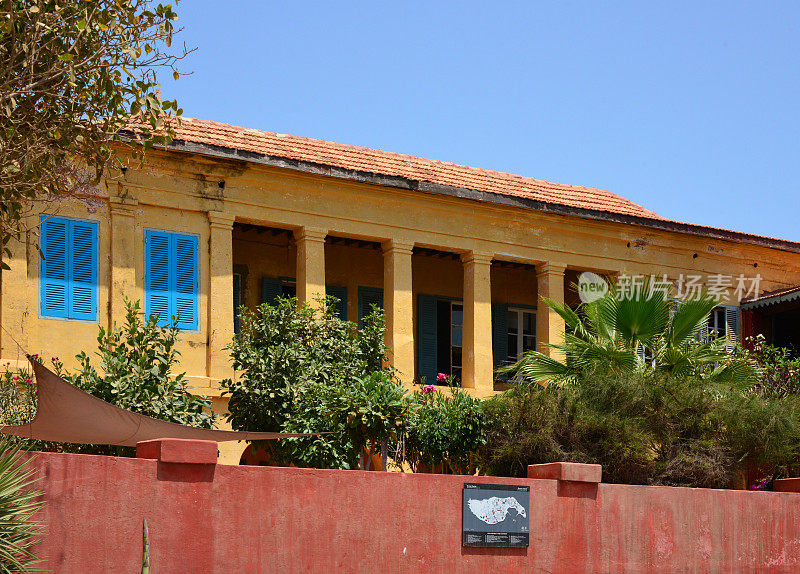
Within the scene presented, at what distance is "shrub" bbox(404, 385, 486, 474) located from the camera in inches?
491

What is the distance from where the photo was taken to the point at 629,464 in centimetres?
1194

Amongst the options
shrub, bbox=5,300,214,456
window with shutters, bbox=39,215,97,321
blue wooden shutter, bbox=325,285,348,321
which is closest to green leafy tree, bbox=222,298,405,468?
shrub, bbox=5,300,214,456

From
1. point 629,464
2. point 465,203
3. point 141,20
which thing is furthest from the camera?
point 465,203

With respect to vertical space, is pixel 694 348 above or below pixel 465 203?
below

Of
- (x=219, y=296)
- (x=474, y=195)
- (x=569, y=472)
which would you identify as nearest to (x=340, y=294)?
(x=474, y=195)

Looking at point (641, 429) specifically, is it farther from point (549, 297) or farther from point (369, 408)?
point (549, 297)

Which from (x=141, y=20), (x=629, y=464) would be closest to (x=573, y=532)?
(x=629, y=464)

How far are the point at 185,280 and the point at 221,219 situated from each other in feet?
3.32

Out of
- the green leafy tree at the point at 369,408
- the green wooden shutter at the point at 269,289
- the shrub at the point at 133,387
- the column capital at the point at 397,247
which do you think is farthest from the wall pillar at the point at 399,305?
the shrub at the point at 133,387

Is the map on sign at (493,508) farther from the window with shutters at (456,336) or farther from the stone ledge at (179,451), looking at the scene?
the window with shutters at (456,336)

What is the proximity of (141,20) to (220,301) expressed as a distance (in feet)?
20.4

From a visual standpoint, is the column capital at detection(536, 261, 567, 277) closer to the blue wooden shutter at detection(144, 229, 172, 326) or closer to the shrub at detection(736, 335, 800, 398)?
the shrub at detection(736, 335, 800, 398)

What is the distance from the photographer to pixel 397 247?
15.8 m

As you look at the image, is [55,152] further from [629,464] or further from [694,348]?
[694,348]
